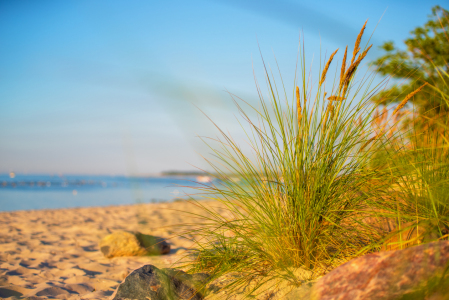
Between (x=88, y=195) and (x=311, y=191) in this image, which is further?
(x=88, y=195)

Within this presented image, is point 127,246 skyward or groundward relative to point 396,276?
groundward

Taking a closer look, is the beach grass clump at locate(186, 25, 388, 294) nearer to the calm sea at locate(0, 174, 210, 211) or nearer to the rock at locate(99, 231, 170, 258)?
the calm sea at locate(0, 174, 210, 211)

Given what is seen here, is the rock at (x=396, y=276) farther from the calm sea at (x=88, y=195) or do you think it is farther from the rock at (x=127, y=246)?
the rock at (x=127, y=246)

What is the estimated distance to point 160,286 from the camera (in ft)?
5.92

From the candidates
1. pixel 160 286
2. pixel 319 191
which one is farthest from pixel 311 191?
pixel 160 286

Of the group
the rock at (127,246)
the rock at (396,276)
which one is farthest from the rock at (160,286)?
the rock at (127,246)

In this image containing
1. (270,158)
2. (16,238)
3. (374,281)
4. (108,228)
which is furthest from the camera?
(108,228)

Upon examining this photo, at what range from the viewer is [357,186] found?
159 cm

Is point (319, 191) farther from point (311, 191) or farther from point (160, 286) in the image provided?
point (160, 286)

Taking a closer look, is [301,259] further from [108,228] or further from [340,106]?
[108,228]

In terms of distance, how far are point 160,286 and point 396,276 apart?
1364 millimetres

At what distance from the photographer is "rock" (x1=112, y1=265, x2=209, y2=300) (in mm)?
1735

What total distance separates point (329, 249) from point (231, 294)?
69 centimetres

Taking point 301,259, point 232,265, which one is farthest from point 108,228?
point 301,259
